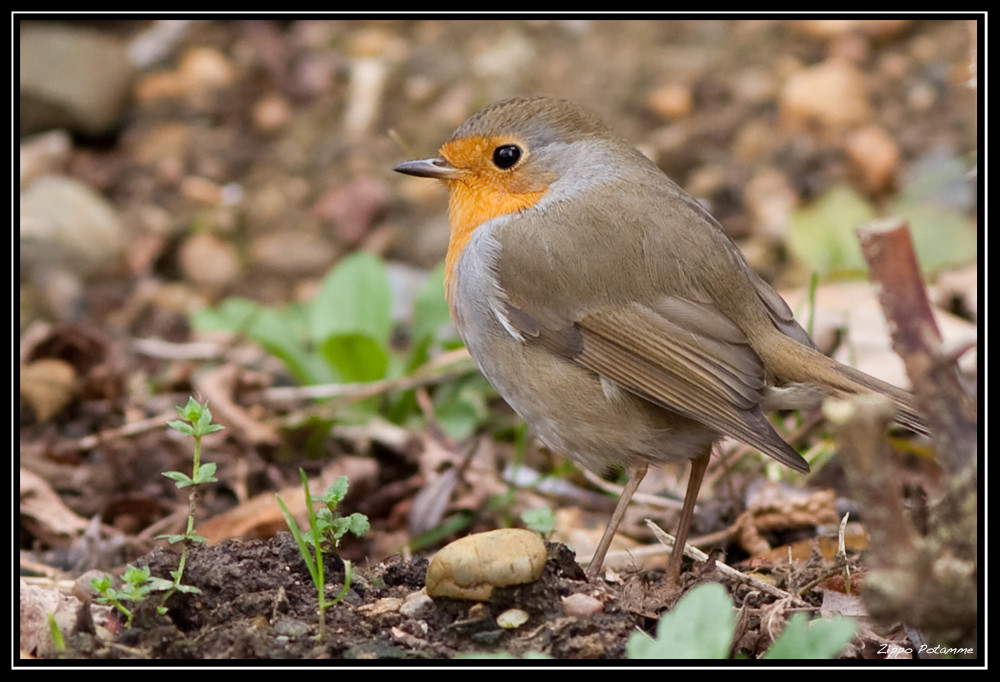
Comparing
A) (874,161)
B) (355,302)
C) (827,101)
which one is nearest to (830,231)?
(874,161)

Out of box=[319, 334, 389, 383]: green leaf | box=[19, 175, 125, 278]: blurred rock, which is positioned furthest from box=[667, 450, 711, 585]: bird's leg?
box=[19, 175, 125, 278]: blurred rock

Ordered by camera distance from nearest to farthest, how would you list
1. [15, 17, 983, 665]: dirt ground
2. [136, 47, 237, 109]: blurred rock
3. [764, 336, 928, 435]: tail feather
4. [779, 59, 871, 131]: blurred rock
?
[15, 17, 983, 665]: dirt ground
[764, 336, 928, 435]: tail feather
[779, 59, 871, 131]: blurred rock
[136, 47, 237, 109]: blurred rock

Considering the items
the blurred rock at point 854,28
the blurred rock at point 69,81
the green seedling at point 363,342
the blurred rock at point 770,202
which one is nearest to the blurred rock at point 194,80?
the blurred rock at point 69,81

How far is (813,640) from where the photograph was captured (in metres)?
2.13

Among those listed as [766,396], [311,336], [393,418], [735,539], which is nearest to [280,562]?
[766,396]

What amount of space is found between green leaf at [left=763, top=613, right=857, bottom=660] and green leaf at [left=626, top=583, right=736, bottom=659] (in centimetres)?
12

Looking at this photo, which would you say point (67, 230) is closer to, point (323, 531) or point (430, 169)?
point (430, 169)

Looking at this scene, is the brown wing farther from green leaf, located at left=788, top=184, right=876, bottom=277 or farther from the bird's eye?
green leaf, located at left=788, top=184, right=876, bottom=277

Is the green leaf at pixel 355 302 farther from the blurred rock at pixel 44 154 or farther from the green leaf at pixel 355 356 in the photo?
the blurred rock at pixel 44 154

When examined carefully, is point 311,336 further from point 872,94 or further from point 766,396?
point 872,94

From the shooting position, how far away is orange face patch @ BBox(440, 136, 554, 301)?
384 cm

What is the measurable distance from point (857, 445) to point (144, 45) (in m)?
6.97

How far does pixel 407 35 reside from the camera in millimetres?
7715

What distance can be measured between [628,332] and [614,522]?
1.82 feet
